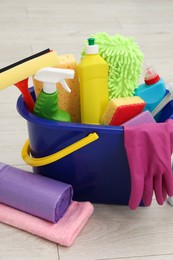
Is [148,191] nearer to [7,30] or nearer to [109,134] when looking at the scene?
[109,134]

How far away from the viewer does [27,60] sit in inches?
25.3

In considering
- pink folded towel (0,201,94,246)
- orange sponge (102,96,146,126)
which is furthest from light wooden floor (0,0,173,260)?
orange sponge (102,96,146,126)

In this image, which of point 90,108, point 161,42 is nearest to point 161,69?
point 161,42

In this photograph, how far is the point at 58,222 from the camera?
2.21ft

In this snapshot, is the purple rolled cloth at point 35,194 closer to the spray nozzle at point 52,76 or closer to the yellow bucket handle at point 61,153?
the yellow bucket handle at point 61,153

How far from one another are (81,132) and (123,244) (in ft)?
0.60

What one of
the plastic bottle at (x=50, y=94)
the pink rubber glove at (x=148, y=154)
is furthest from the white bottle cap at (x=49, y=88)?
the pink rubber glove at (x=148, y=154)

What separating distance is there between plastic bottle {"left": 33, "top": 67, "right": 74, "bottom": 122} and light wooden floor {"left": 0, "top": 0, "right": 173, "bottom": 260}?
18cm

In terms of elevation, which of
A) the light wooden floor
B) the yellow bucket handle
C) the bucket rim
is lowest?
the light wooden floor

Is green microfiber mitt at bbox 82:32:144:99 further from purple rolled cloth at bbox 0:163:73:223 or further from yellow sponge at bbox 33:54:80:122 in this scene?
purple rolled cloth at bbox 0:163:73:223

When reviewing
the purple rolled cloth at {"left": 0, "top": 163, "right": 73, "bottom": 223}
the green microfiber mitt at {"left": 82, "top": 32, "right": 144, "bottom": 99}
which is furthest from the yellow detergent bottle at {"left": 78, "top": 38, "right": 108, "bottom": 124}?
the purple rolled cloth at {"left": 0, "top": 163, "right": 73, "bottom": 223}

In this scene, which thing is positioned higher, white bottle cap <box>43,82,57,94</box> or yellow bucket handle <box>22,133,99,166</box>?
white bottle cap <box>43,82,57,94</box>

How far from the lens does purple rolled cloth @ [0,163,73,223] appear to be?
66 cm

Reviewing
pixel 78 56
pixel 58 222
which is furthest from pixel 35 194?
pixel 78 56
